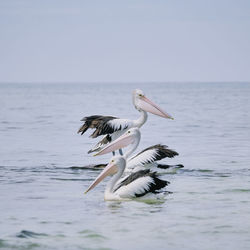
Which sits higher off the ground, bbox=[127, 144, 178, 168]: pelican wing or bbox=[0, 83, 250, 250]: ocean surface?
bbox=[127, 144, 178, 168]: pelican wing

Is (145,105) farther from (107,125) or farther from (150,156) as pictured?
(150,156)

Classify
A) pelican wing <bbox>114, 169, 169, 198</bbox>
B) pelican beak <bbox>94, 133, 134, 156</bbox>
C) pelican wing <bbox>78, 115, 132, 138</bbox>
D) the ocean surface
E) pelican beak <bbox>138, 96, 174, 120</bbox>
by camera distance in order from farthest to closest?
1. pelican beak <bbox>138, 96, 174, 120</bbox>
2. pelican wing <bbox>78, 115, 132, 138</bbox>
3. pelican beak <bbox>94, 133, 134, 156</bbox>
4. pelican wing <bbox>114, 169, 169, 198</bbox>
5. the ocean surface

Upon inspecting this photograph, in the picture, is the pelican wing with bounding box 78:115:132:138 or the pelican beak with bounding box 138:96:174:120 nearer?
the pelican wing with bounding box 78:115:132:138

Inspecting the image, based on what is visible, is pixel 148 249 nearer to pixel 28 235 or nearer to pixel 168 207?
pixel 28 235

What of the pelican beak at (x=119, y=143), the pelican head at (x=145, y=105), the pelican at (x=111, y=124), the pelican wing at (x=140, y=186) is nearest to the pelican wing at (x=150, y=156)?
the pelican beak at (x=119, y=143)

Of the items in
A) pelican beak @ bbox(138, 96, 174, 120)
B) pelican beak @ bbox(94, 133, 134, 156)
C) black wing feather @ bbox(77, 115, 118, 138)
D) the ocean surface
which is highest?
pelican beak @ bbox(138, 96, 174, 120)

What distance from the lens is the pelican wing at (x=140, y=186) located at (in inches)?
303

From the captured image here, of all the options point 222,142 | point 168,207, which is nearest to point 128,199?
point 168,207

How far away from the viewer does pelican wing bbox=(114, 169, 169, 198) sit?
303 inches

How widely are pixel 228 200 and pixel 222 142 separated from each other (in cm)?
635

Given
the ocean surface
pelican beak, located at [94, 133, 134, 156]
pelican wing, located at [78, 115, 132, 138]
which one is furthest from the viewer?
pelican wing, located at [78, 115, 132, 138]

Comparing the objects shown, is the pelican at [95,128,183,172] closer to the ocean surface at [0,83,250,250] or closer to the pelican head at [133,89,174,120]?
the ocean surface at [0,83,250,250]

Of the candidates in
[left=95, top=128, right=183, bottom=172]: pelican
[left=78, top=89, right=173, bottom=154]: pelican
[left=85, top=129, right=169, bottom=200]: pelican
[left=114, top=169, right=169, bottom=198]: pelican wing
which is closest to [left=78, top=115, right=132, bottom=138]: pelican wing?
[left=78, top=89, right=173, bottom=154]: pelican

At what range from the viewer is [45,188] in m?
8.67
